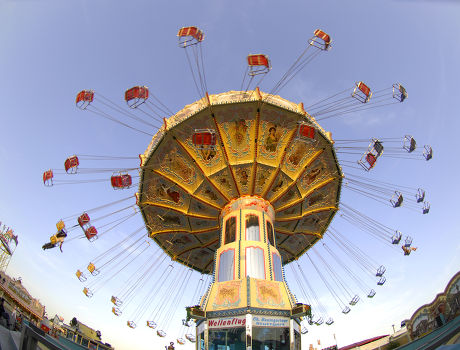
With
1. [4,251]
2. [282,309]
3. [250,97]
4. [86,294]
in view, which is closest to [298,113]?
[250,97]

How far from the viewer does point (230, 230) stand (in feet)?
55.6

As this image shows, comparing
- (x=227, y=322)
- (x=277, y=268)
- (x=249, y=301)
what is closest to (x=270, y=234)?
(x=277, y=268)

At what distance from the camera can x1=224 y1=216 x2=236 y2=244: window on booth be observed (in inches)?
653

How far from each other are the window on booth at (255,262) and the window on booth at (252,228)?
79cm

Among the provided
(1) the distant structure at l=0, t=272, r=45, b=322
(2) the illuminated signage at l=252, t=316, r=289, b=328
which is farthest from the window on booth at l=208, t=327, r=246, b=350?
(1) the distant structure at l=0, t=272, r=45, b=322

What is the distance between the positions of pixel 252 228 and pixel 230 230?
1.32 m

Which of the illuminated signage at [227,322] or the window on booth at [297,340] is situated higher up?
the illuminated signage at [227,322]

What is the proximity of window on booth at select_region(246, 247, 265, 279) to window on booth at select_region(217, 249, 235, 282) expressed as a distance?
79 cm

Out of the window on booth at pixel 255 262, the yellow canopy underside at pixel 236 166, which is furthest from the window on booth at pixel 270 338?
the yellow canopy underside at pixel 236 166

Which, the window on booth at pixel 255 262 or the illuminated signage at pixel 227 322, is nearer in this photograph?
the illuminated signage at pixel 227 322

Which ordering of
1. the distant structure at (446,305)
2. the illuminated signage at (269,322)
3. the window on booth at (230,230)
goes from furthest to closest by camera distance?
1. the window on booth at (230,230)
2. the illuminated signage at (269,322)
3. the distant structure at (446,305)

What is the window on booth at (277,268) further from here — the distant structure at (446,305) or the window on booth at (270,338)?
the distant structure at (446,305)

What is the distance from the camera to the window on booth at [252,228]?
16.1 meters

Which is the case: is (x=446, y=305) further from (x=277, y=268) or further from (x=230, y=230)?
(x=230, y=230)
